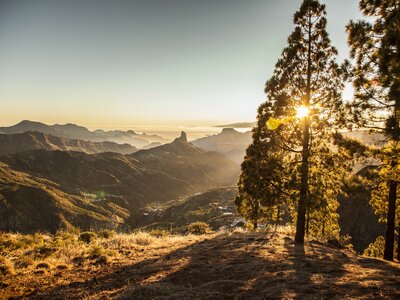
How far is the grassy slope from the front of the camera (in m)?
7.79

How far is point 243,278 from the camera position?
9.49 metres

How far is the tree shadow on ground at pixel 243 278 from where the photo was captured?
7723mm

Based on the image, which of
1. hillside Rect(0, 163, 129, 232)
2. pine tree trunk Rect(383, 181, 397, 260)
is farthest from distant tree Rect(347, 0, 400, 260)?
hillside Rect(0, 163, 129, 232)

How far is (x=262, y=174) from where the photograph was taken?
60.3 ft

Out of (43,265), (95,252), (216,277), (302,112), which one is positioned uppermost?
(302,112)

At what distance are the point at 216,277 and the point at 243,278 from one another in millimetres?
951

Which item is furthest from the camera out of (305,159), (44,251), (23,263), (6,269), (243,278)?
(305,159)

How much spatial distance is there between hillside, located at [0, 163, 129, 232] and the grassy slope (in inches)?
4767

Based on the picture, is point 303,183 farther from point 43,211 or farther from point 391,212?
point 43,211

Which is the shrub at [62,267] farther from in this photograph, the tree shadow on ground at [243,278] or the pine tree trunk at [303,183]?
the pine tree trunk at [303,183]

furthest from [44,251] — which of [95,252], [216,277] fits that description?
[216,277]

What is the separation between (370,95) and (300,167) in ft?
20.0

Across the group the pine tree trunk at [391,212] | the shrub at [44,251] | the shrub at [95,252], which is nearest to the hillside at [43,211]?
the shrub at [44,251]

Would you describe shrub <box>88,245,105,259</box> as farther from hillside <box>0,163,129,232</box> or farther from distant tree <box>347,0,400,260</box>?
hillside <box>0,163,129,232</box>
